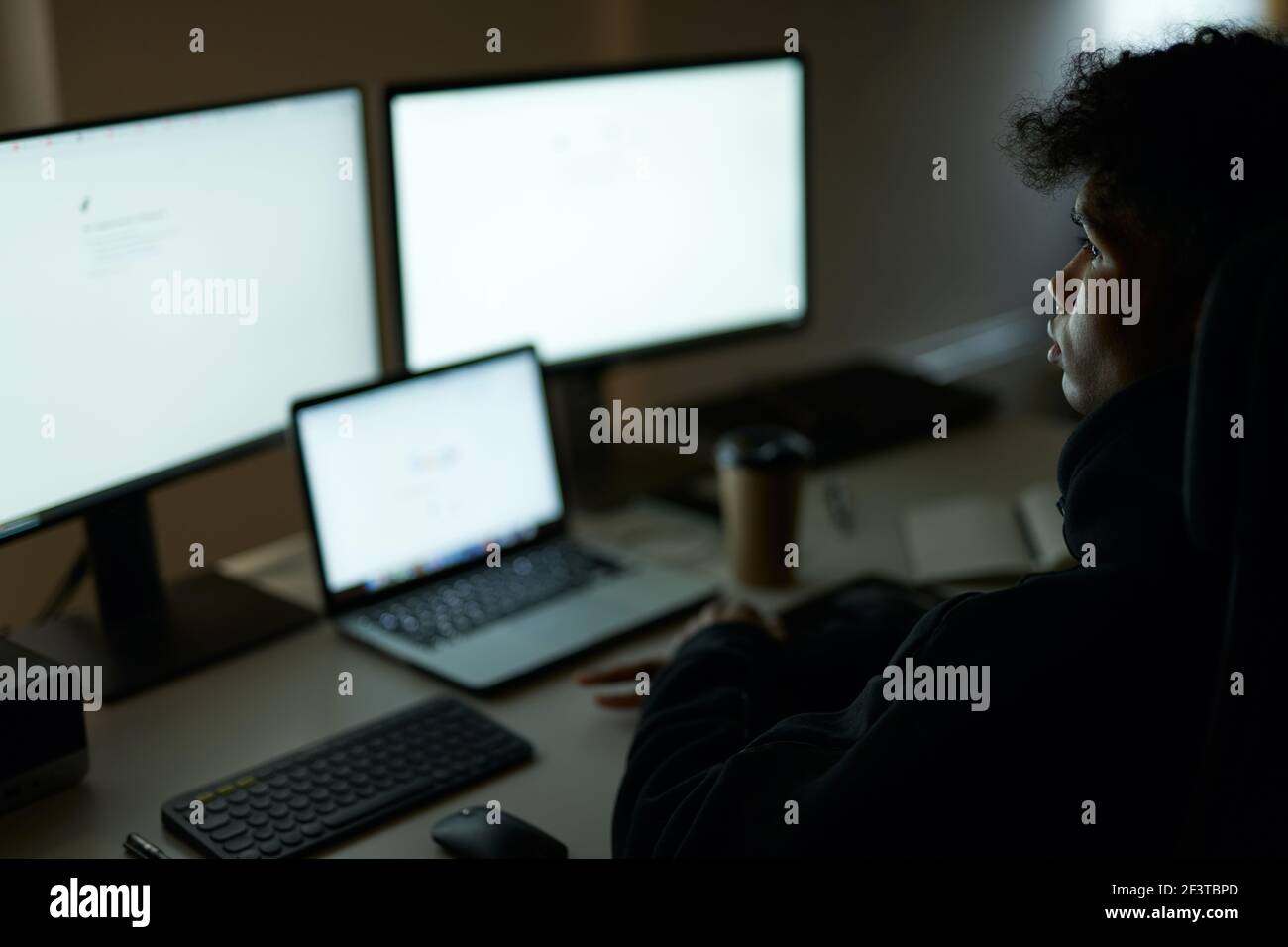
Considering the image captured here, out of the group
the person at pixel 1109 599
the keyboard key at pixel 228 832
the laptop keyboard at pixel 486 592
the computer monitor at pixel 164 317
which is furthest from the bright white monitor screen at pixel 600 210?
the person at pixel 1109 599

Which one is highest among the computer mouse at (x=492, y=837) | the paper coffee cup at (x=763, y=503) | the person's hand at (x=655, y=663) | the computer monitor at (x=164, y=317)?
the computer monitor at (x=164, y=317)

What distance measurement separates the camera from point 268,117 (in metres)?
1.40

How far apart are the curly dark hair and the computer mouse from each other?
24.3 inches

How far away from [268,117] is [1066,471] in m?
0.92

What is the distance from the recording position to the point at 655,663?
4.40 ft

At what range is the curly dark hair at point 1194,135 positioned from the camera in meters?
0.77

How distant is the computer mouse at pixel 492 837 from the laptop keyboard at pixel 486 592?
0.32 meters

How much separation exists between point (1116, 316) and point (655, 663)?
0.64m

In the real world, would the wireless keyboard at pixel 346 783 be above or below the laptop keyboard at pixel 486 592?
below

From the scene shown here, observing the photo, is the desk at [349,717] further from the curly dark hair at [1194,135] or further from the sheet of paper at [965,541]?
the curly dark hair at [1194,135]

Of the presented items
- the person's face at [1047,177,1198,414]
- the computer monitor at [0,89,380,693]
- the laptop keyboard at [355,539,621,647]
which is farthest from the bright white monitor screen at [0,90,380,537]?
the person's face at [1047,177,1198,414]

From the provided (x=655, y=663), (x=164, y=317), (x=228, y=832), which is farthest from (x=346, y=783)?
(x=164, y=317)

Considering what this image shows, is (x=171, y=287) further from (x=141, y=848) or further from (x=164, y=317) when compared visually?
(x=141, y=848)

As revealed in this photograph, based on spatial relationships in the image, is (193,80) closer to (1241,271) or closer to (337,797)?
(337,797)
